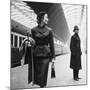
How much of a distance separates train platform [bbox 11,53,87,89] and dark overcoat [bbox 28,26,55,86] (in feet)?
0.25

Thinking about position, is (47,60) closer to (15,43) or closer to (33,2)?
(15,43)

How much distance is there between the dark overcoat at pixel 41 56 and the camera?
8.54ft

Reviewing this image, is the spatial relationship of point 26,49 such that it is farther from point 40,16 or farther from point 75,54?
point 75,54

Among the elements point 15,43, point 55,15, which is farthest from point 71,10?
point 15,43

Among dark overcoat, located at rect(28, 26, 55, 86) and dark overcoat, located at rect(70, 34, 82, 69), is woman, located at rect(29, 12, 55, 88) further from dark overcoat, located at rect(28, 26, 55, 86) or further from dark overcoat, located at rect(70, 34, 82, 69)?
dark overcoat, located at rect(70, 34, 82, 69)

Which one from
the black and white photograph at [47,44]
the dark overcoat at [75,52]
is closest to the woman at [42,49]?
the black and white photograph at [47,44]

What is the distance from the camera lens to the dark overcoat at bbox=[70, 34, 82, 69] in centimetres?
283

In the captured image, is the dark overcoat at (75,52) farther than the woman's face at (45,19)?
Yes

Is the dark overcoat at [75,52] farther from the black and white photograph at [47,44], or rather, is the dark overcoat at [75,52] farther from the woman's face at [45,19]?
the woman's face at [45,19]

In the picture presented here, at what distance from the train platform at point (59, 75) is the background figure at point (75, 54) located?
0.22 feet

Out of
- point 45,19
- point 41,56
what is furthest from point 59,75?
point 45,19

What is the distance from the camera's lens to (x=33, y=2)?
260 cm

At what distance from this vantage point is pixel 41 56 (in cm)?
263

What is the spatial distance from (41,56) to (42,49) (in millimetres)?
100
